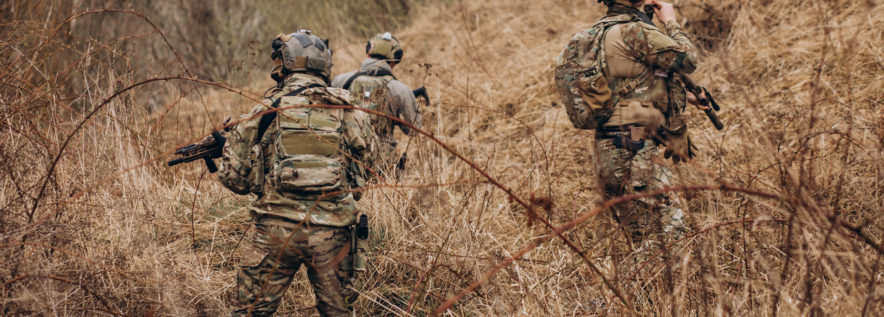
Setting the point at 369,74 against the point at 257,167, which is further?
the point at 369,74

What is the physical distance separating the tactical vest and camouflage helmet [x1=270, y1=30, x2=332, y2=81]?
2006mm

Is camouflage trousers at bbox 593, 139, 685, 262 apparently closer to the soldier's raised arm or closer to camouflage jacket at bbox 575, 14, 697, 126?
camouflage jacket at bbox 575, 14, 697, 126

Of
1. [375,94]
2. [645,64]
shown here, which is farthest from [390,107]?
[645,64]

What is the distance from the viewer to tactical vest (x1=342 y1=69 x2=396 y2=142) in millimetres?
4742

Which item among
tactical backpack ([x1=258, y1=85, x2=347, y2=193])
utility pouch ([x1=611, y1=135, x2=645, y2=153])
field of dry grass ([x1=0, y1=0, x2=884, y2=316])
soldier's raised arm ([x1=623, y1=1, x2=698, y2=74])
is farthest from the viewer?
utility pouch ([x1=611, y1=135, x2=645, y2=153])

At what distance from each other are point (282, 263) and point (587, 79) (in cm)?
191

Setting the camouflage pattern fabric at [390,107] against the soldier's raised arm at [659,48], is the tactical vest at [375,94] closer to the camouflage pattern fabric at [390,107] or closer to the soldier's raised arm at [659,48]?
the camouflage pattern fabric at [390,107]

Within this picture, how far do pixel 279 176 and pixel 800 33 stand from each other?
17.6 feet

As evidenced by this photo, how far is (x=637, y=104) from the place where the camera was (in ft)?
10.0

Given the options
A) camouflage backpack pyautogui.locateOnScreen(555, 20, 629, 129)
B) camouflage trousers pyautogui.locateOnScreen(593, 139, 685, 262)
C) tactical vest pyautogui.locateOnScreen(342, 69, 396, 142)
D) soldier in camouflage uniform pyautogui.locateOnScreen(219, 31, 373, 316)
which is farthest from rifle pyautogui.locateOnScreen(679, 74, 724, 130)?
tactical vest pyautogui.locateOnScreen(342, 69, 396, 142)

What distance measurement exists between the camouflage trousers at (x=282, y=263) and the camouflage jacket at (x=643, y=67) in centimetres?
163

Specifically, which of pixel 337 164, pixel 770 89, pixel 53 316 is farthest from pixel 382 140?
pixel 770 89

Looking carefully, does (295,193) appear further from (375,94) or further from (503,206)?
(375,94)

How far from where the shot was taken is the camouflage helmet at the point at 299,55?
2604mm
